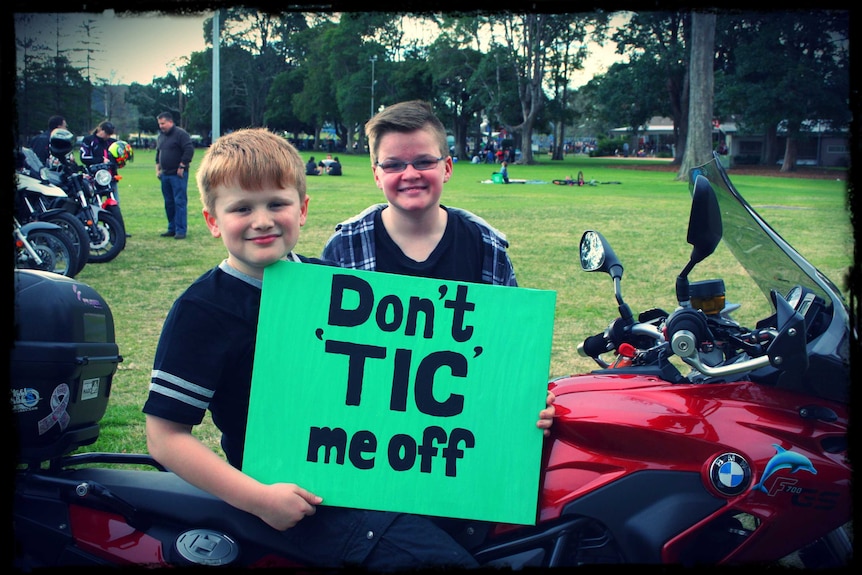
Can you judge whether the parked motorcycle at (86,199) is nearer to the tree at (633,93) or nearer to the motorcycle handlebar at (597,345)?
the motorcycle handlebar at (597,345)

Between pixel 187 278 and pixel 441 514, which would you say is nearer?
pixel 441 514

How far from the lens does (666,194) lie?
2622cm

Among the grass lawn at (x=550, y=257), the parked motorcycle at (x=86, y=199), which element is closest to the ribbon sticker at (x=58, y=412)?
the grass lawn at (x=550, y=257)

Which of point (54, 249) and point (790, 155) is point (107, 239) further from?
point (790, 155)

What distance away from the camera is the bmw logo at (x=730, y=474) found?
2.00 metres

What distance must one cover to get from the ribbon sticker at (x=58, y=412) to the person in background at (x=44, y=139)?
460 inches

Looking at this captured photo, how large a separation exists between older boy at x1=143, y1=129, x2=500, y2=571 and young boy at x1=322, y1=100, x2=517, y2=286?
557mm

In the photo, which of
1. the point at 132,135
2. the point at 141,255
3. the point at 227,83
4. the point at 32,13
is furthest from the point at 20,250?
the point at 132,135

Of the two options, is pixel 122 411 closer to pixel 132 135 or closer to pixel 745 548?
pixel 745 548

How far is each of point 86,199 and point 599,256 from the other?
9106 millimetres

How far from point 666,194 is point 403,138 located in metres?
25.0

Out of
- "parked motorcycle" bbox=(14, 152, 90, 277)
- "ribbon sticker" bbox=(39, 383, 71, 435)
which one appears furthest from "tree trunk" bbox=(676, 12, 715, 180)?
"ribbon sticker" bbox=(39, 383, 71, 435)

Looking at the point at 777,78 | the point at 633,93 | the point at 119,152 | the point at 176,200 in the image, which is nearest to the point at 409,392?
the point at 176,200

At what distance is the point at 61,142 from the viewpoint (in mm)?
9680
